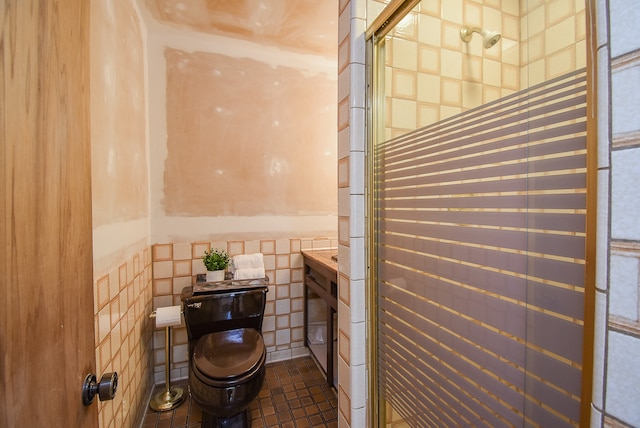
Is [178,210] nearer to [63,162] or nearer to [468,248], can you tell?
[63,162]

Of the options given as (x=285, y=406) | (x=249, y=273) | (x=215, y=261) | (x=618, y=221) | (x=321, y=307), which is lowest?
(x=285, y=406)

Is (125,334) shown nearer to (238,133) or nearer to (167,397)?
(167,397)

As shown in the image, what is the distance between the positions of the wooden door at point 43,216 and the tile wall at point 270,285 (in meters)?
1.50

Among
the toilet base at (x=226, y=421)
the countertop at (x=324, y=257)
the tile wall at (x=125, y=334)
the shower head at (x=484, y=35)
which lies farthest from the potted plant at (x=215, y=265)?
the shower head at (x=484, y=35)

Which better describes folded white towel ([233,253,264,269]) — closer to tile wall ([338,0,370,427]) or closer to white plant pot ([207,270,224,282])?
white plant pot ([207,270,224,282])

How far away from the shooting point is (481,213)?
24.6 inches

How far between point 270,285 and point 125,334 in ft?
3.35

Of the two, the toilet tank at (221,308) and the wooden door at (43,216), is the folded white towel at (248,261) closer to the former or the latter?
the toilet tank at (221,308)

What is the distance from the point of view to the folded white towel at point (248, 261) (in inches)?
81.9

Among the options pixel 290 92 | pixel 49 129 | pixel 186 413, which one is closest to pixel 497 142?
pixel 49 129

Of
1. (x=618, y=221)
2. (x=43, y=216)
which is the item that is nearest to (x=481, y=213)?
(x=618, y=221)

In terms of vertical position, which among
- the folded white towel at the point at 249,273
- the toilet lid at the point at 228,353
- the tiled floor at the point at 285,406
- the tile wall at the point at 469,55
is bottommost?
the tiled floor at the point at 285,406

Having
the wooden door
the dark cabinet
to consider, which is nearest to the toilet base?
the dark cabinet

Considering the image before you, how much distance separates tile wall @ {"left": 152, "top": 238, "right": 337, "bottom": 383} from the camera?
2.03m
